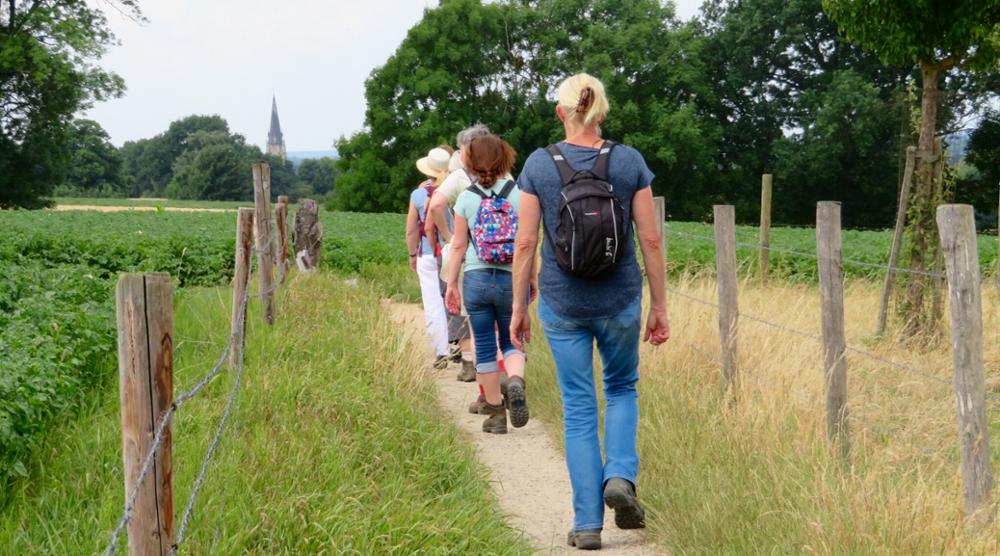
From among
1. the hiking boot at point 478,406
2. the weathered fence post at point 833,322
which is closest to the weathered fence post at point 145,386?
the weathered fence post at point 833,322

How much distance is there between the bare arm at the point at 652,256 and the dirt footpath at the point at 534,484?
36.6 inches

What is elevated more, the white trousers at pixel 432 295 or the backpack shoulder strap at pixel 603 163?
the backpack shoulder strap at pixel 603 163

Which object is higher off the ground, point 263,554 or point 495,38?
point 495,38

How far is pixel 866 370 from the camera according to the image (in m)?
8.30

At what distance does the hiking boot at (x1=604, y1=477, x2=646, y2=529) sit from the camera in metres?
4.88

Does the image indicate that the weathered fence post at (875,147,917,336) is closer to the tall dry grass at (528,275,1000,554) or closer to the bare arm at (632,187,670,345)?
the tall dry grass at (528,275,1000,554)

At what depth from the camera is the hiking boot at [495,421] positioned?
727 cm

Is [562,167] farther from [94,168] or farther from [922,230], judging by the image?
[94,168]

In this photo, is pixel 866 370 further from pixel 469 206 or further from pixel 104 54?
pixel 104 54

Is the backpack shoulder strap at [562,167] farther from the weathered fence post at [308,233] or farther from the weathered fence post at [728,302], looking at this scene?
the weathered fence post at [308,233]

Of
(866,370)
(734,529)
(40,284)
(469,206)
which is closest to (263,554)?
(734,529)

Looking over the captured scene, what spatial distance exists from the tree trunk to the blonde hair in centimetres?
589

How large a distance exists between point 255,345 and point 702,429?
9.31ft

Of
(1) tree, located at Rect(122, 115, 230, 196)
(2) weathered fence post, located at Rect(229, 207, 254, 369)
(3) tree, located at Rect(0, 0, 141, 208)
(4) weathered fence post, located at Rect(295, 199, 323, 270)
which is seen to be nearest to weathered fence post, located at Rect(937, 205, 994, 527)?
(2) weathered fence post, located at Rect(229, 207, 254, 369)
